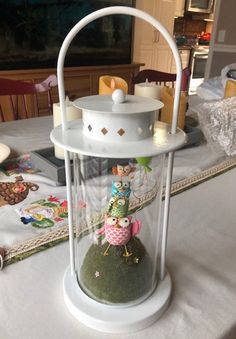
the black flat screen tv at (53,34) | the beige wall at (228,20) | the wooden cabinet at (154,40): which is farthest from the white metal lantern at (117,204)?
the wooden cabinet at (154,40)

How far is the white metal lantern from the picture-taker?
1.28ft

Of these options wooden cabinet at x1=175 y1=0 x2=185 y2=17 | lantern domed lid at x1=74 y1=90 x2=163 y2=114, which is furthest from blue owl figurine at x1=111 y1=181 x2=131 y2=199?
wooden cabinet at x1=175 y1=0 x2=185 y2=17

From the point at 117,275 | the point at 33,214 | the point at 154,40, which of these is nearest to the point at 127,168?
the point at 117,275

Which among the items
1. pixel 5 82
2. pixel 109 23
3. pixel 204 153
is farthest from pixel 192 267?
pixel 109 23

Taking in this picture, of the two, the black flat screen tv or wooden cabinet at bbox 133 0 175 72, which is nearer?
the black flat screen tv

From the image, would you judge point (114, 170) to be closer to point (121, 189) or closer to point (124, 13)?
point (121, 189)

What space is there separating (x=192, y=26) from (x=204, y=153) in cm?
488

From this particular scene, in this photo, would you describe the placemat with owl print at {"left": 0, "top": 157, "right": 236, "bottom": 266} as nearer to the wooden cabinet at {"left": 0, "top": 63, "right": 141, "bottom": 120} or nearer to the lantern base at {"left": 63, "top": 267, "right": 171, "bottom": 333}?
the lantern base at {"left": 63, "top": 267, "right": 171, "bottom": 333}

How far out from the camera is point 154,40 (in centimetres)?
392

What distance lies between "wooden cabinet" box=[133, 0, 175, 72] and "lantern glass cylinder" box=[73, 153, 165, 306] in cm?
313

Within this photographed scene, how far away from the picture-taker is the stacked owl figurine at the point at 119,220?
17.6 inches

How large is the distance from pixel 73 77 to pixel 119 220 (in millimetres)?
2498

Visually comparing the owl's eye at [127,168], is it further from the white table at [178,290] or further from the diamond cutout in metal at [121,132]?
the white table at [178,290]

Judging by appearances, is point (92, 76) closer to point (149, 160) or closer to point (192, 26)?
point (149, 160)
